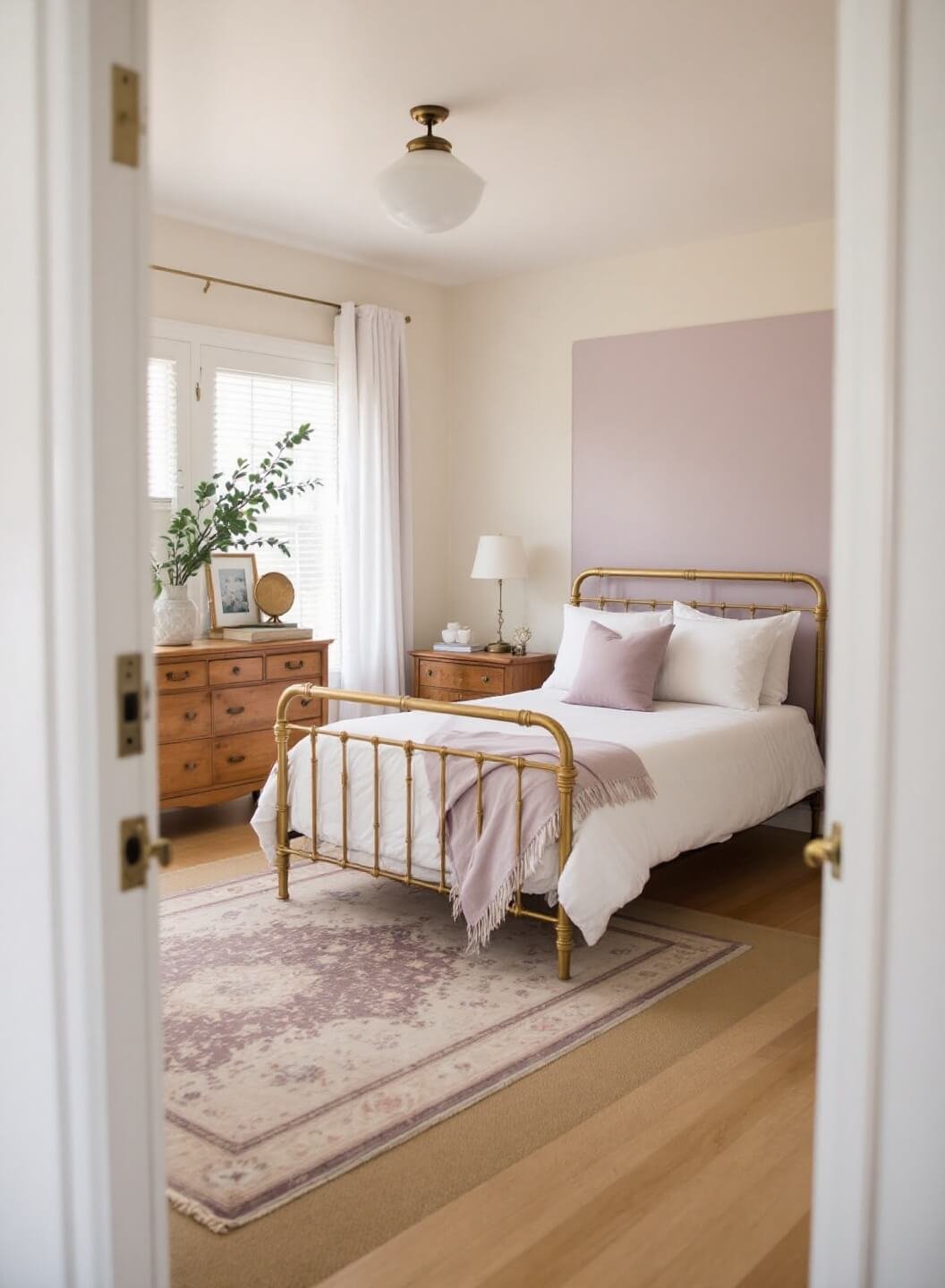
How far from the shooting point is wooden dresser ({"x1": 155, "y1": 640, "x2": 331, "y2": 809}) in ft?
16.1

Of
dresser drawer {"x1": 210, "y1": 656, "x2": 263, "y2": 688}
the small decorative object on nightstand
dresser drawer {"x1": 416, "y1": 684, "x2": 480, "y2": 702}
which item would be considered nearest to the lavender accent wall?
the small decorative object on nightstand

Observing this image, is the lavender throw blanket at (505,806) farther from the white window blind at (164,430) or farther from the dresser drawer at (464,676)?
the white window blind at (164,430)

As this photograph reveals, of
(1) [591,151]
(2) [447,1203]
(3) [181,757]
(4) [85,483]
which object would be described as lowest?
(2) [447,1203]

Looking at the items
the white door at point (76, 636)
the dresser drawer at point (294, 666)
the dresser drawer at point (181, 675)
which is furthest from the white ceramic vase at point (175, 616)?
the white door at point (76, 636)

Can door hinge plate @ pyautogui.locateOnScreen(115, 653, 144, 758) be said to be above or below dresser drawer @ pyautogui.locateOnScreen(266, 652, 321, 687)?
above

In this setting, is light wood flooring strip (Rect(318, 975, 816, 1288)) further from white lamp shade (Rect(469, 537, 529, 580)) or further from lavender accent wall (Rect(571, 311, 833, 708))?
white lamp shade (Rect(469, 537, 529, 580))

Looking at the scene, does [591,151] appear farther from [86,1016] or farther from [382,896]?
[86,1016]

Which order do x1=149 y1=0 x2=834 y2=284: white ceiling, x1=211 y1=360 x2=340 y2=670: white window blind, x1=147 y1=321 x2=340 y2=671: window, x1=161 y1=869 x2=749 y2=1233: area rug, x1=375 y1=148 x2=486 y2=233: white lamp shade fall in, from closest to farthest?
1. x1=161 y1=869 x2=749 y2=1233: area rug
2. x1=149 y1=0 x2=834 y2=284: white ceiling
3. x1=375 y1=148 x2=486 y2=233: white lamp shade
4. x1=147 y1=321 x2=340 y2=671: window
5. x1=211 y1=360 x2=340 y2=670: white window blind

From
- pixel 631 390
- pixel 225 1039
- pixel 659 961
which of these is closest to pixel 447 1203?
pixel 225 1039

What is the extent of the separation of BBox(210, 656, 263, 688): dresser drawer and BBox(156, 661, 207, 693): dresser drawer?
57 millimetres

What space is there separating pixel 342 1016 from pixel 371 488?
3413 millimetres

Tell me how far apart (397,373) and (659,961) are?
368 centimetres

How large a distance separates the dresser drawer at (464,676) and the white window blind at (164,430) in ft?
5.36

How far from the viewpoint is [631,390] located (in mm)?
5789
